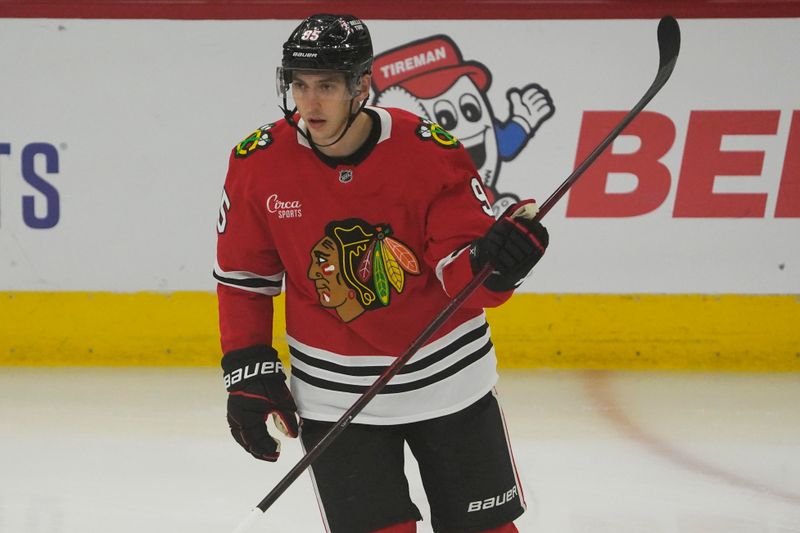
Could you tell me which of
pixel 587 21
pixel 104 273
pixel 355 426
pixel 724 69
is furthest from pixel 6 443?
pixel 724 69

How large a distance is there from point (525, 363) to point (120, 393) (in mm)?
1461

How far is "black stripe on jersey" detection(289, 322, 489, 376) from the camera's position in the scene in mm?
2010

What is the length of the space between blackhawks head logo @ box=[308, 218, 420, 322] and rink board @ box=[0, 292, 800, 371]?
2.46 meters

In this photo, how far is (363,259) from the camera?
196cm

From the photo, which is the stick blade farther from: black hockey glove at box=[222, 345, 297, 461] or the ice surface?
the ice surface

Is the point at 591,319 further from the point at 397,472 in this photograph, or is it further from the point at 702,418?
the point at 397,472

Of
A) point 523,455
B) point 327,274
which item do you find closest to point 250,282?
point 327,274

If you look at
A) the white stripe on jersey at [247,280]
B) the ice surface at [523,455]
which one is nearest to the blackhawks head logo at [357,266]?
the white stripe on jersey at [247,280]

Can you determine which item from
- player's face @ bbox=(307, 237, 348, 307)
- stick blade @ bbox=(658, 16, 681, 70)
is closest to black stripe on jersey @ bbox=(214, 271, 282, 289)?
player's face @ bbox=(307, 237, 348, 307)

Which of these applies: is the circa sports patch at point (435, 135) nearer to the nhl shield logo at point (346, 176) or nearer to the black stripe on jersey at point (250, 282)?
the nhl shield logo at point (346, 176)

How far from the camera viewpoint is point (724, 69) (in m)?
4.31

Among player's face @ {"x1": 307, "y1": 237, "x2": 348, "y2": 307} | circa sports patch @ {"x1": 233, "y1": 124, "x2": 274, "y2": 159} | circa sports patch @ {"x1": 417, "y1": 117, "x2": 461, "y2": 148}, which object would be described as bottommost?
player's face @ {"x1": 307, "y1": 237, "x2": 348, "y2": 307}

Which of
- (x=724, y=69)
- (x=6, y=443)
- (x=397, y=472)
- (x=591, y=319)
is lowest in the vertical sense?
(x=6, y=443)

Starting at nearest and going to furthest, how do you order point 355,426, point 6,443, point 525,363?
1. point 355,426
2. point 6,443
3. point 525,363
